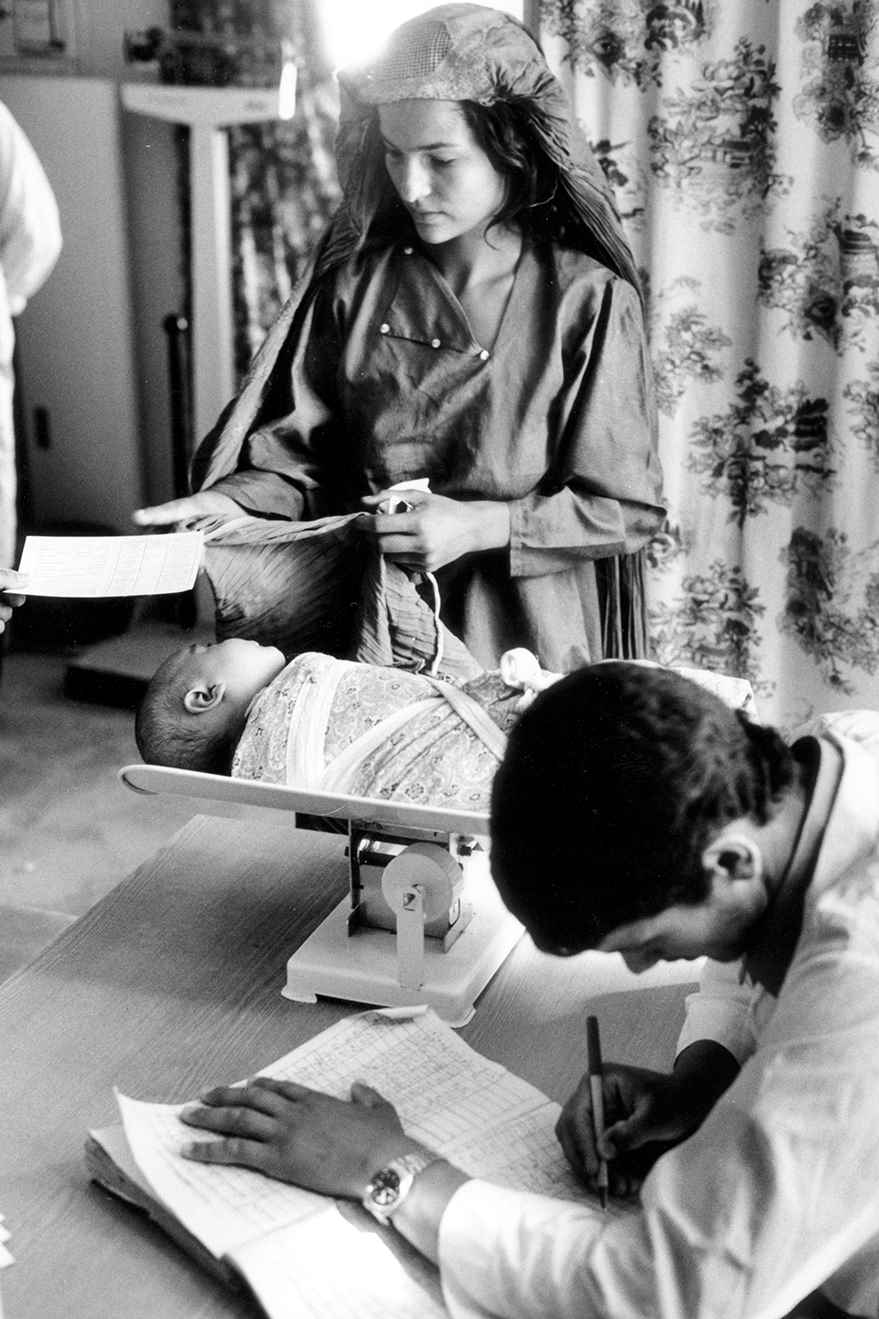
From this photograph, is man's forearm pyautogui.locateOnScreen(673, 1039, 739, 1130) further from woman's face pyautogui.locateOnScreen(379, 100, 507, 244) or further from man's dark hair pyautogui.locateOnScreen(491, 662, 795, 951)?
woman's face pyautogui.locateOnScreen(379, 100, 507, 244)

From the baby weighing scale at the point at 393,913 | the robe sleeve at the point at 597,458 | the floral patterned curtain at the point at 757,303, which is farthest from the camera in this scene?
the floral patterned curtain at the point at 757,303

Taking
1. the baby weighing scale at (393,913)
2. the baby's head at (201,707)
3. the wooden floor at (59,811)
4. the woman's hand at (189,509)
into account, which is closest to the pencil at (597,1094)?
the baby weighing scale at (393,913)

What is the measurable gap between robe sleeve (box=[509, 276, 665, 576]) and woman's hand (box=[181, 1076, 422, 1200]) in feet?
3.16

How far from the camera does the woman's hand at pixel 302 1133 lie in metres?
1.07

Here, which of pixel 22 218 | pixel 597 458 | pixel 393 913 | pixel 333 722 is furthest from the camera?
pixel 22 218

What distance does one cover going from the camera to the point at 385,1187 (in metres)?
1.04

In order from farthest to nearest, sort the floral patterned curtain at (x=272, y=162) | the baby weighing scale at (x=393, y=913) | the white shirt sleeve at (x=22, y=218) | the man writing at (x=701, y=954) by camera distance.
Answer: the floral patterned curtain at (x=272, y=162) → the white shirt sleeve at (x=22, y=218) → the baby weighing scale at (x=393, y=913) → the man writing at (x=701, y=954)

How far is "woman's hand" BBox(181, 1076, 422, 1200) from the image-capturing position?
107cm

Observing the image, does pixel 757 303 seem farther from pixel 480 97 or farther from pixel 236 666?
pixel 236 666

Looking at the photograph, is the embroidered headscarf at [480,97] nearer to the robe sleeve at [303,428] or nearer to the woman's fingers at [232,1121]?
the robe sleeve at [303,428]

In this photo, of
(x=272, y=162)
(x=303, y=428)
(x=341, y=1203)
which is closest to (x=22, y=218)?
(x=272, y=162)

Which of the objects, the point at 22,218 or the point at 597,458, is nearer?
the point at 597,458

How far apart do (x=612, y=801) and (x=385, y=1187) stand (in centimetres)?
39

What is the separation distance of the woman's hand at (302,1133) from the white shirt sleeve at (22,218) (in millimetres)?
2855
